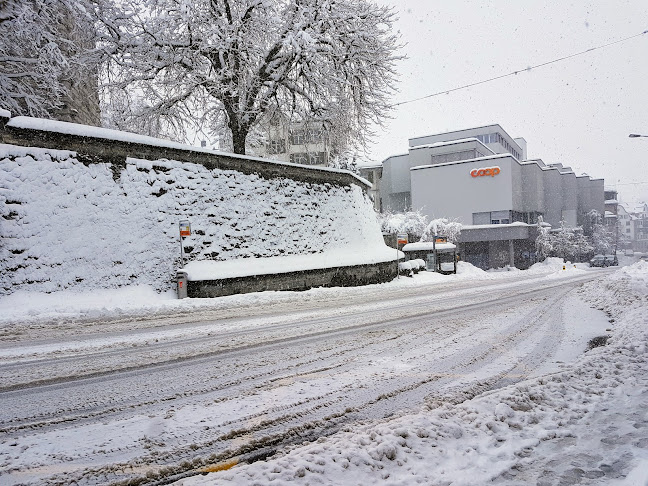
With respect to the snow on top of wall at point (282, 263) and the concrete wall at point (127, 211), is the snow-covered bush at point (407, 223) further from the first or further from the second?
the concrete wall at point (127, 211)

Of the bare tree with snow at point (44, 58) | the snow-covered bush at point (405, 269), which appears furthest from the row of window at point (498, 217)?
the bare tree with snow at point (44, 58)

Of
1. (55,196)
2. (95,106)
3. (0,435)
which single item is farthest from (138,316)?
(95,106)

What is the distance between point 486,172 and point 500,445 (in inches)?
1963

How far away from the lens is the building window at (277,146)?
25.0 meters

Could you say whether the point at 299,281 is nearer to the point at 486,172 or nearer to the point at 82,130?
the point at 82,130

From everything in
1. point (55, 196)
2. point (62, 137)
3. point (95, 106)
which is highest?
point (95, 106)

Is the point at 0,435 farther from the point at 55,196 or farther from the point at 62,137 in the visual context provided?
the point at 62,137

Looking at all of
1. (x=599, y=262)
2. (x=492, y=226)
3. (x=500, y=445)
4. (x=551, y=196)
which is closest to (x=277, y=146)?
(x=500, y=445)

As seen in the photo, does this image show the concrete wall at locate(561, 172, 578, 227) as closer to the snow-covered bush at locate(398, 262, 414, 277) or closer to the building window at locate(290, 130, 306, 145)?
the snow-covered bush at locate(398, 262, 414, 277)

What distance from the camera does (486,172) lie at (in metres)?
48.2

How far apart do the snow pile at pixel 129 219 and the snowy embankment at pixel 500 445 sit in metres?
11.0

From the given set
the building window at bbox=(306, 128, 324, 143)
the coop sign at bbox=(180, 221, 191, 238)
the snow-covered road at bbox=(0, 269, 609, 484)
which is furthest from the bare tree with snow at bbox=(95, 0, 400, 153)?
the snow-covered road at bbox=(0, 269, 609, 484)

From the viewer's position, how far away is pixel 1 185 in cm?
1064

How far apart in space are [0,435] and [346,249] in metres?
16.5
